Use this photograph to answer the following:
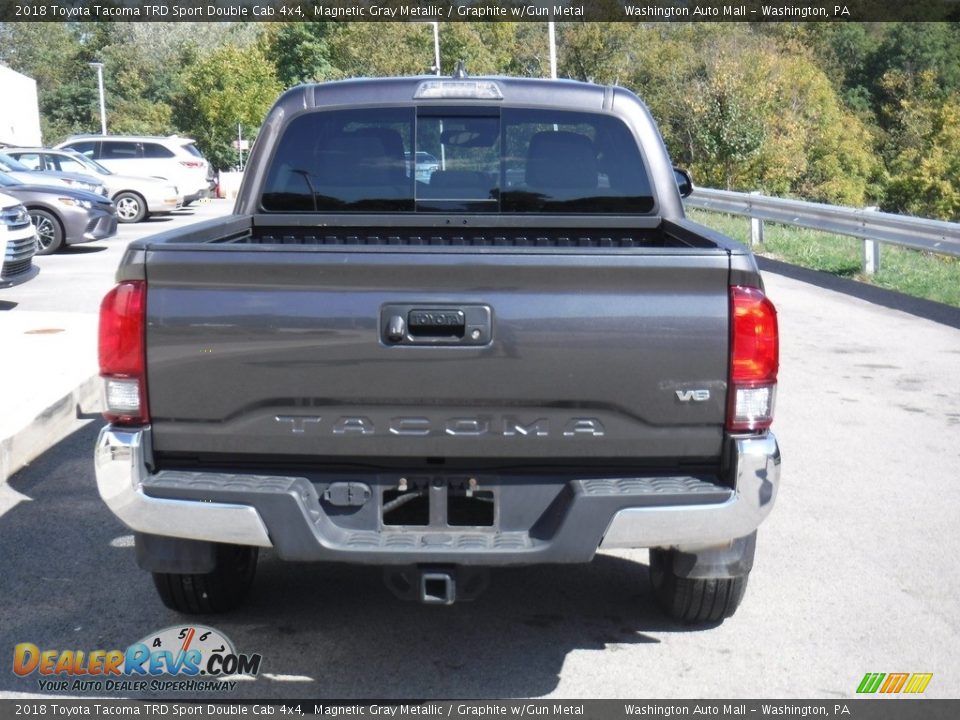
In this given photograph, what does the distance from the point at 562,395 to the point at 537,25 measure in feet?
246

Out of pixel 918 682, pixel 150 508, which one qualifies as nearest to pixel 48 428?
pixel 150 508

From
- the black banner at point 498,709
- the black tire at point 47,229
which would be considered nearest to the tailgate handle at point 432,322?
the black banner at point 498,709

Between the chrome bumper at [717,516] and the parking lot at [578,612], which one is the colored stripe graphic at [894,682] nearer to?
the parking lot at [578,612]

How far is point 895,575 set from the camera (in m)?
5.21

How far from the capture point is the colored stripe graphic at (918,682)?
4.11m

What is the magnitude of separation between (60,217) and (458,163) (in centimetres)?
1503

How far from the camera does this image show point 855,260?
55.8 feet

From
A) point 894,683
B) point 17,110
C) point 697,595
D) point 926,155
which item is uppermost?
point 17,110

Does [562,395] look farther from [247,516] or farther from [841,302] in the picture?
[841,302]

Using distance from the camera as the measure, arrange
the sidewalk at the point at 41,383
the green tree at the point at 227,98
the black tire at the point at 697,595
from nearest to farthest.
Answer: the black tire at the point at 697,595 → the sidewalk at the point at 41,383 → the green tree at the point at 227,98

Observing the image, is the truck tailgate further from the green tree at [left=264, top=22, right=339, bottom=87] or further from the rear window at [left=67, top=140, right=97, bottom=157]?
the green tree at [left=264, top=22, right=339, bottom=87]

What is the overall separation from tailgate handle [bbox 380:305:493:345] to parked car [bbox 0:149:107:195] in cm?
1744

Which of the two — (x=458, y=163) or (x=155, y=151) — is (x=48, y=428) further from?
(x=155, y=151)

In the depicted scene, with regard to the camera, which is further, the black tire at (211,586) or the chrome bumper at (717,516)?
the black tire at (211,586)
